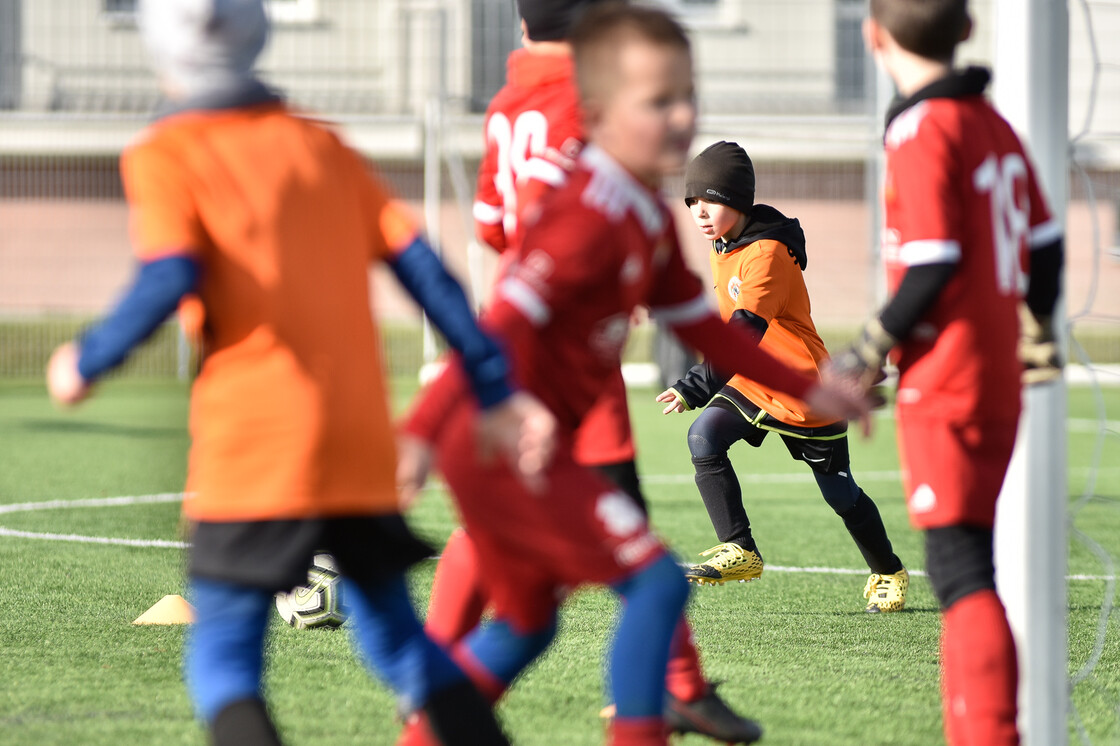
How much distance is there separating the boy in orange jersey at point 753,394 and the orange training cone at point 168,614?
1790mm

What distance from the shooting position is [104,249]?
59.4ft

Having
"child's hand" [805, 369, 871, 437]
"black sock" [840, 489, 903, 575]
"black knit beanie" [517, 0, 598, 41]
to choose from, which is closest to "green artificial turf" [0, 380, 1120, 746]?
"black sock" [840, 489, 903, 575]

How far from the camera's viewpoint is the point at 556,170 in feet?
11.0

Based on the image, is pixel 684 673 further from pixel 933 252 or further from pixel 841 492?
pixel 841 492

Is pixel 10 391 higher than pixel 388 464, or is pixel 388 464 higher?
pixel 388 464

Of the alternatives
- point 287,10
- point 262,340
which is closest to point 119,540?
point 262,340

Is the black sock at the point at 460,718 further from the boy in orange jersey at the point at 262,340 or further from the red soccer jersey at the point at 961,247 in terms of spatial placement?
the red soccer jersey at the point at 961,247

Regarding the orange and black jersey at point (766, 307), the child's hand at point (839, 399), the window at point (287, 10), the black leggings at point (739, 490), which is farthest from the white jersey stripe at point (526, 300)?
the window at point (287, 10)

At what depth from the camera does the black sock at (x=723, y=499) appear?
17.5 feet

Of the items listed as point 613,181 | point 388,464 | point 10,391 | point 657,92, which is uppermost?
point 657,92

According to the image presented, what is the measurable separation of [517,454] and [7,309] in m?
16.5

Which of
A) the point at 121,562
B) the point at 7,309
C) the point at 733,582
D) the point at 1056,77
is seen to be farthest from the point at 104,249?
the point at 1056,77

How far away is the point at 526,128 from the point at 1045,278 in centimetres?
122

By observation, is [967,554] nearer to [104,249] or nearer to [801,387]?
[801,387]
